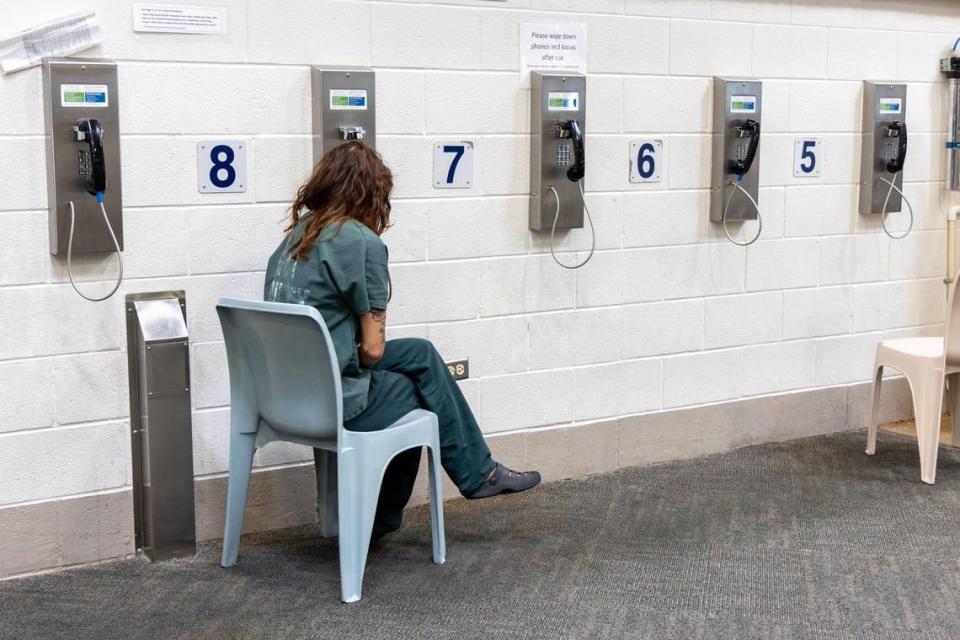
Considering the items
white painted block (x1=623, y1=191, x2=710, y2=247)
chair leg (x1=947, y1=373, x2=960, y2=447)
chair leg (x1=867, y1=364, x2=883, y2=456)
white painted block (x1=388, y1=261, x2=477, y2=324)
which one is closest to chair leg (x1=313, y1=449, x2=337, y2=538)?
white painted block (x1=388, y1=261, x2=477, y2=324)

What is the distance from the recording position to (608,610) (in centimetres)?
306

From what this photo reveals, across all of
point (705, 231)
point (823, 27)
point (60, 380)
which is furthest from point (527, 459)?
point (823, 27)

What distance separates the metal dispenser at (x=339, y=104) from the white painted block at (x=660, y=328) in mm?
1233

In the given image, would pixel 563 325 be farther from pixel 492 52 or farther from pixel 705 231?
pixel 492 52

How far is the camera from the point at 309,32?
11.5 feet

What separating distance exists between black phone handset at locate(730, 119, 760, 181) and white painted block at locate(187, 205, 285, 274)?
5.57 ft

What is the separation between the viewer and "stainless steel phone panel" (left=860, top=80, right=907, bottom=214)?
4691 mm

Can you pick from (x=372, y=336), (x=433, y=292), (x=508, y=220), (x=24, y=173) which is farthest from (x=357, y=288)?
(x=508, y=220)

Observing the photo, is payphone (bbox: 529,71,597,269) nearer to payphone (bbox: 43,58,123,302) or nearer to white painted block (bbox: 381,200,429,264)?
white painted block (bbox: 381,200,429,264)

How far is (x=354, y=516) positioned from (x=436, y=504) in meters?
0.32

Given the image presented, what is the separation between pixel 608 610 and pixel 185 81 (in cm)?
181

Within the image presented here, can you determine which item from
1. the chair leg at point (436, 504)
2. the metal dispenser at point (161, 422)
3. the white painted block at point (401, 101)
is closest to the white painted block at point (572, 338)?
the white painted block at point (401, 101)

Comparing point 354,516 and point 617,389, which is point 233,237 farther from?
point 617,389

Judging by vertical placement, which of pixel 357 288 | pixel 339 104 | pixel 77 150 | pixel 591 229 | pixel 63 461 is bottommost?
pixel 63 461
